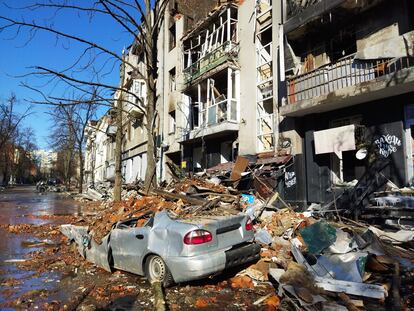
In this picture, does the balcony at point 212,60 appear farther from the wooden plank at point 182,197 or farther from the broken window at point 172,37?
the wooden plank at point 182,197

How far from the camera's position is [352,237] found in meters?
6.30

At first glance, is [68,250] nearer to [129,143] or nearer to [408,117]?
[408,117]

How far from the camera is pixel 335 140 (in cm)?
1162

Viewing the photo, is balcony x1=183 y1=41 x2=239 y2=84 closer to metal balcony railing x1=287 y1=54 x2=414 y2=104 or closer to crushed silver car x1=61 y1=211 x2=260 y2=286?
metal balcony railing x1=287 y1=54 x2=414 y2=104

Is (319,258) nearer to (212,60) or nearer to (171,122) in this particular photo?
(212,60)

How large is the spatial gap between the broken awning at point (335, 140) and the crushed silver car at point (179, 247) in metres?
6.51

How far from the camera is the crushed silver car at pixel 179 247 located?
5.21 m

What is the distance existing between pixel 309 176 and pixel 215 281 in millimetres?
8222

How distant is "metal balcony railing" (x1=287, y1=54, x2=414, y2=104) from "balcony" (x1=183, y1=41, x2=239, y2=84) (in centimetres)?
508

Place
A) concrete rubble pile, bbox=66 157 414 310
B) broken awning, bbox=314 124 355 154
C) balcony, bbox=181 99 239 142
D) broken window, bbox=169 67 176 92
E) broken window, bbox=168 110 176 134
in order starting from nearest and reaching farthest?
concrete rubble pile, bbox=66 157 414 310, broken awning, bbox=314 124 355 154, balcony, bbox=181 99 239 142, broken window, bbox=168 110 176 134, broken window, bbox=169 67 176 92

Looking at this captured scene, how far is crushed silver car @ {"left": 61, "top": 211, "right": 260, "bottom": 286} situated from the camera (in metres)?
5.21

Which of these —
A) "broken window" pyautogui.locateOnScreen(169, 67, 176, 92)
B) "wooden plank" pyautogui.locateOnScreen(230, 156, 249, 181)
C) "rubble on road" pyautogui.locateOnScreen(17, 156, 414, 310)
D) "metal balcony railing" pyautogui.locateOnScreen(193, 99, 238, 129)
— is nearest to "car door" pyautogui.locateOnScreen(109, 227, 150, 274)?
"rubble on road" pyautogui.locateOnScreen(17, 156, 414, 310)

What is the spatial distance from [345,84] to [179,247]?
891cm

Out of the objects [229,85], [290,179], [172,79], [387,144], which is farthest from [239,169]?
[172,79]
